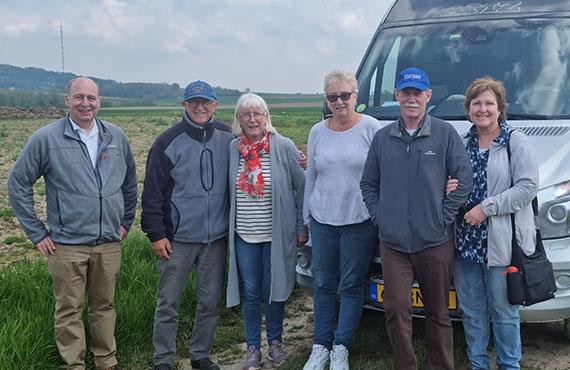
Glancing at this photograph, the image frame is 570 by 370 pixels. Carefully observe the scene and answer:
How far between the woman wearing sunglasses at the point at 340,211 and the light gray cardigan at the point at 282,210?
0.14 m

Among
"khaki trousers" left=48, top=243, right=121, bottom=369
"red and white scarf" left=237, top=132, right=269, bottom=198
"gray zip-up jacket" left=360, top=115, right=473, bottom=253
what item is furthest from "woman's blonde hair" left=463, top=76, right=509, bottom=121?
"khaki trousers" left=48, top=243, right=121, bottom=369

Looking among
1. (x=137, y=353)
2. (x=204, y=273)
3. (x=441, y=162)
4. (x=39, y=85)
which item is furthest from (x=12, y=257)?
(x=39, y=85)

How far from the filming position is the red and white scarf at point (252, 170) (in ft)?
13.9

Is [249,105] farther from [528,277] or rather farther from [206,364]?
[528,277]

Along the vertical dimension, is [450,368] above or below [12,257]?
above

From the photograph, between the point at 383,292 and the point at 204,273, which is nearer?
the point at 383,292

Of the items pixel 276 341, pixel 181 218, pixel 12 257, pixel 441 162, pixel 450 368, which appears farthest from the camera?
pixel 12 257

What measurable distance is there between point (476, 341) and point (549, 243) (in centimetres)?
74

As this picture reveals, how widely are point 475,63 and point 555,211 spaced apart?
5.53 ft

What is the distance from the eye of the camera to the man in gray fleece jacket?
153 inches

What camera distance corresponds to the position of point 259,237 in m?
4.32

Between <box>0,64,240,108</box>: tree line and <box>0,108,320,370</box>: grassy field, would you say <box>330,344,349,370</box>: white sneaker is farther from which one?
<box>0,64,240,108</box>: tree line

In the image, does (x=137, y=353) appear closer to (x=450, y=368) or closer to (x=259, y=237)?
(x=259, y=237)

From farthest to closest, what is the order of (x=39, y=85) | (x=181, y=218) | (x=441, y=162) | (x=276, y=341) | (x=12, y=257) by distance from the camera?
(x=39, y=85), (x=12, y=257), (x=276, y=341), (x=181, y=218), (x=441, y=162)
